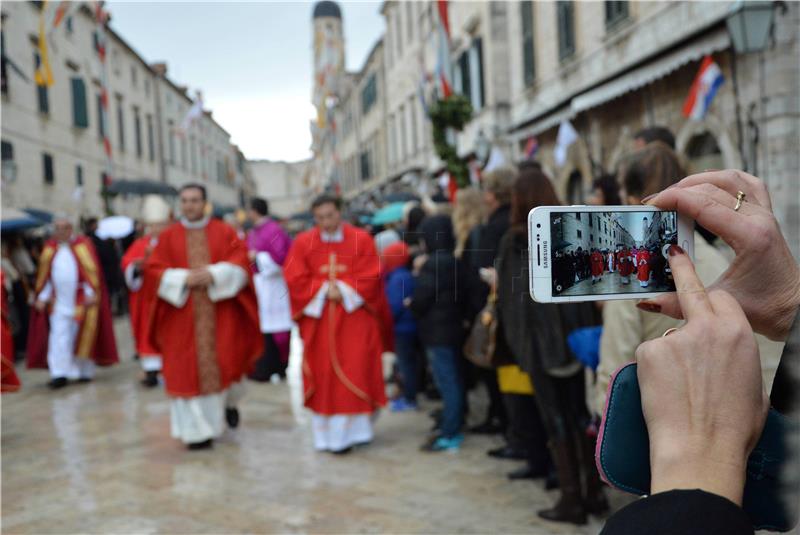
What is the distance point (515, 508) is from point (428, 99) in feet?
40.9

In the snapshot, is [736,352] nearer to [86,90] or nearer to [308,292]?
[308,292]

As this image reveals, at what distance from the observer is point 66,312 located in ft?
28.0

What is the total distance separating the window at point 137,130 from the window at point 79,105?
4.61 ft

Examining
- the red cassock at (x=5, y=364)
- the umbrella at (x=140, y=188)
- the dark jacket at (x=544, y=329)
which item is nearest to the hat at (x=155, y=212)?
the red cassock at (x=5, y=364)

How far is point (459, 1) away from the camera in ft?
62.9

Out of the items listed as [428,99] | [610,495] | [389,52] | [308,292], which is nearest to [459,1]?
[428,99]

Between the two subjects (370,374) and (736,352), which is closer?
(736,352)

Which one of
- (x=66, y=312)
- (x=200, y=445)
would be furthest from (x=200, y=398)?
(x=66, y=312)

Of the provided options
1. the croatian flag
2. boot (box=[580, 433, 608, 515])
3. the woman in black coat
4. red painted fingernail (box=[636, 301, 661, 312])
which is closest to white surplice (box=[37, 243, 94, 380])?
the woman in black coat

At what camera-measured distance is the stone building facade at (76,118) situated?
59.7 feet

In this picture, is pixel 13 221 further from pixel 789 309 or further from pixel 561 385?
pixel 789 309

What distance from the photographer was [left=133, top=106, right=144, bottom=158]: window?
23.2 m

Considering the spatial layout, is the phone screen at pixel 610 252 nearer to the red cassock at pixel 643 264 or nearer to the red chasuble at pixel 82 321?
the red cassock at pixel 643 264

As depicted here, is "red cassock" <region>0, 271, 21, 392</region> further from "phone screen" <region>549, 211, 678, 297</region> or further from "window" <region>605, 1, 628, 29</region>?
"window" <region>605, 1, 628, 29</region>
